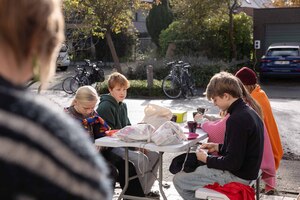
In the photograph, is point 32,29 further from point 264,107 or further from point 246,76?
point 264,107

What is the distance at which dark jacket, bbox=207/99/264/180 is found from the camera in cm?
377

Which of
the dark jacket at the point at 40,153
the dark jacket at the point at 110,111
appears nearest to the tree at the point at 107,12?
the dark jacket at the point at 110,111

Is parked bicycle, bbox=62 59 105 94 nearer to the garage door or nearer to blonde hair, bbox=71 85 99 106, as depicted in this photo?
the garage door

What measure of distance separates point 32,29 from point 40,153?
0.95 feet

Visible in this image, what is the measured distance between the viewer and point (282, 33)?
76.7 ft

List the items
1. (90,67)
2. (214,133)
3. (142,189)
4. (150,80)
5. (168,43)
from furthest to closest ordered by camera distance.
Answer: (168,43) → (90,67) → (150,80) → (142,189) → (214,133)

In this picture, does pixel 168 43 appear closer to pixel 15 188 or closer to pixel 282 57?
pixel 282 57

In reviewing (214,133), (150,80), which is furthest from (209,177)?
(150,80)

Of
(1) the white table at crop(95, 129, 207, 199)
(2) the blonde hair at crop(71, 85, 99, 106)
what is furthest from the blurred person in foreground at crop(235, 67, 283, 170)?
(2) the blonde hair at crop(71, 85, 99, 106)

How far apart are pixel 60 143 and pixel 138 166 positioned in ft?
12.5

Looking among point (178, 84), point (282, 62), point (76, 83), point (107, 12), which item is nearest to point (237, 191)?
point (178, 84)

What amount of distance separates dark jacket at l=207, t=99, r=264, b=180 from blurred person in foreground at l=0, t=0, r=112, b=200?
2673 millimetres

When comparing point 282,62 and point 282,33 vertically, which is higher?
point 282,33

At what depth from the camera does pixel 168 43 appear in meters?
22.8
